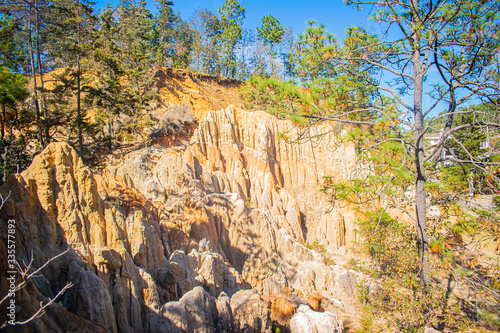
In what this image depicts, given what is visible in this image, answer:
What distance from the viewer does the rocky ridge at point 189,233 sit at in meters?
5.52

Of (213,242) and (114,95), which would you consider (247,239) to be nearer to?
(213,242)

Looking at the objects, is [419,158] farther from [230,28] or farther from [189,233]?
[230,28]

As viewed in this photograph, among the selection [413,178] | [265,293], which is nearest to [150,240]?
[265,293]

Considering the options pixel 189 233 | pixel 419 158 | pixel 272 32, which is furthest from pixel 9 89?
pixel 272 32

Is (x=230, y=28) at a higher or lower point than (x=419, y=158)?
higher

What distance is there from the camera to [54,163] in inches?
256

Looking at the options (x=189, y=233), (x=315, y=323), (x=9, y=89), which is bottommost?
(x=315, y=323)

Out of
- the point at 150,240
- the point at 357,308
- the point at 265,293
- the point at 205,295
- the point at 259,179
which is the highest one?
the point at 259,179

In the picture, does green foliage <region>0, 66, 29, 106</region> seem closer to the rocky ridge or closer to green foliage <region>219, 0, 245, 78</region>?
the rocky ridge

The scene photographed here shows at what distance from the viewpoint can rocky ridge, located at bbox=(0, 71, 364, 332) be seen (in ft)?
18.1

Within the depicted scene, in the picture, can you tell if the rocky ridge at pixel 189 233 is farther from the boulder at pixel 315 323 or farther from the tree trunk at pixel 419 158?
the tree trunk at pixel 419 158

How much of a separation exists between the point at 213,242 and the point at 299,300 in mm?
4220

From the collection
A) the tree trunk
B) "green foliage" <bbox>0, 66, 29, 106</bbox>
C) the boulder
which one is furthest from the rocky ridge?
"green foliage" <bbox>0, 66, 29, 106</bbox>

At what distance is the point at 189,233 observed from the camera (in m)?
11.7
